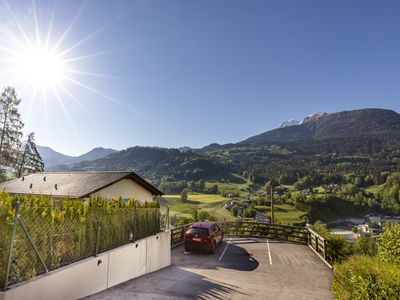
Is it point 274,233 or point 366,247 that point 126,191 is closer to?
point 274,233

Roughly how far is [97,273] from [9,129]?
4227 centimetres

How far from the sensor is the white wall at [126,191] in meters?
20.8

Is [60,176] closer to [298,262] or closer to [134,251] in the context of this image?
[134,251]

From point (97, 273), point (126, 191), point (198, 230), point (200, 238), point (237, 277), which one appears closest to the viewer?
point (97, 273)

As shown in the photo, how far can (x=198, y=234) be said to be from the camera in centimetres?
1822

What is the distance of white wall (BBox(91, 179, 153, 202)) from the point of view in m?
20.8

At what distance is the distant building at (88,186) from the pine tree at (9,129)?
1880cm

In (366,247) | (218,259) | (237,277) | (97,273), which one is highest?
(97,273)

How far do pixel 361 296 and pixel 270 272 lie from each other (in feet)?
27.8

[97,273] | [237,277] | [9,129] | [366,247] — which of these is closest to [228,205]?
[366,247]

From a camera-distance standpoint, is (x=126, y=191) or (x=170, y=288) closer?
(x=170, y=288)

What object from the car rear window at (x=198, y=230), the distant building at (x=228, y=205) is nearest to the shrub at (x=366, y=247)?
the car rear window at (x=198, y=230)

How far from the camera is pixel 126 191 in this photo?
22625 millimetres

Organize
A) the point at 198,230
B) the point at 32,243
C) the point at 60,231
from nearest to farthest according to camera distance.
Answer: the point at 32,243, the point at 60,231, the point at 198,230
